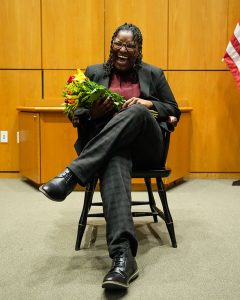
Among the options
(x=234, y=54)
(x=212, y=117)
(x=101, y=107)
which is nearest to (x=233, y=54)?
(x=234, y=54)

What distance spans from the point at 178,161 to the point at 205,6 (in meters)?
1.49

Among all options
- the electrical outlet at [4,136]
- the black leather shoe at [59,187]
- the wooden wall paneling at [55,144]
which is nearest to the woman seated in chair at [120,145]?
the black leather shoe at [59,187]

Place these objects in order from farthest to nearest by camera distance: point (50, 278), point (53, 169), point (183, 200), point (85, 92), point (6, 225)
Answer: point (53, 169), point (183, 200), point (6, 225), point (85, 92), point (50, 278)

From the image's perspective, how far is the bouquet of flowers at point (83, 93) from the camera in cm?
175

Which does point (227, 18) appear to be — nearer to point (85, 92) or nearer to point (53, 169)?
point (53, 169)

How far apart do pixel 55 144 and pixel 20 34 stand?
46.3 inches

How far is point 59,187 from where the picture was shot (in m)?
1.61

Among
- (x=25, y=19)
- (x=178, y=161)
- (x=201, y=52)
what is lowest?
(x=178, y=161)

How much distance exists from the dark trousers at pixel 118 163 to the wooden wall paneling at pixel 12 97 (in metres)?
2.19

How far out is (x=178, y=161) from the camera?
348 cm

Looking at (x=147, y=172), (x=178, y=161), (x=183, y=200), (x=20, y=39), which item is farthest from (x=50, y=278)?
(x=20, y=39)

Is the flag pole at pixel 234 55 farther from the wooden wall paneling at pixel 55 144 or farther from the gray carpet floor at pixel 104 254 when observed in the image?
the wooden wall paneling at pixel 55 144

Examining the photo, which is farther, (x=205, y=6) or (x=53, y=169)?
(x=205, y=6)

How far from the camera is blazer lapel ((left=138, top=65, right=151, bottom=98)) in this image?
209 cm
